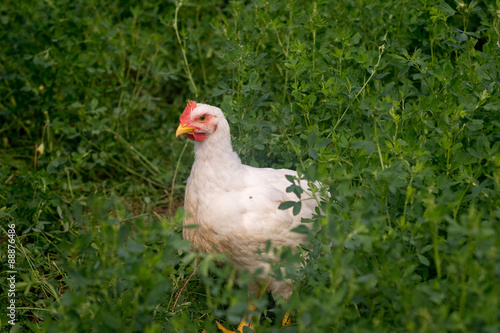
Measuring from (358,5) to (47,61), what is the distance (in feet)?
8.81

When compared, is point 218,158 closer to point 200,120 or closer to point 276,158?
point 200,120

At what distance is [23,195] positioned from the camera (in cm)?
371

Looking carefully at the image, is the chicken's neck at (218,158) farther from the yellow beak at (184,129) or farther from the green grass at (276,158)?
the green grass at (276,158)

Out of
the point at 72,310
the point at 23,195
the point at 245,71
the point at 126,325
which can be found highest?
the point at 245,71

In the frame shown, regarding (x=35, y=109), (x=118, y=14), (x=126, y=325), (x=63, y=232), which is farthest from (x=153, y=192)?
(x=126, y=325)

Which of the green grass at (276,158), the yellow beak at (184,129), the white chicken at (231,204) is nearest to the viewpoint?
the green grass at (276,158)

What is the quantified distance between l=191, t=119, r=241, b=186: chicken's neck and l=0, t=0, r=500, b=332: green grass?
0.89 ft

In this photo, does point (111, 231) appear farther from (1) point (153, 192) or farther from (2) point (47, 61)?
(2) point (47, 61)

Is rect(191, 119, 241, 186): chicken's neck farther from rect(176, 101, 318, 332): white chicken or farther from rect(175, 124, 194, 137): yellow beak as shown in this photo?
rect(175, 124, 194, 137): yellow beak

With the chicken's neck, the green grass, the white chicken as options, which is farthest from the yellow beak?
the green grass

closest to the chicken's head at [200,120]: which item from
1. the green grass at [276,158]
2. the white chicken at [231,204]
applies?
the white chicken at [231,204]

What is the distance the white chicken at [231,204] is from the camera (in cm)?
295

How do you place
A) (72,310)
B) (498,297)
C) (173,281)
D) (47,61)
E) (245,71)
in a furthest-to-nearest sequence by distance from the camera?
(47,61) → (245,71) → (173,281) → (72,310) → (498,297)

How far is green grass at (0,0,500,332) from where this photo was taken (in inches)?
81.6
